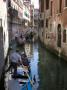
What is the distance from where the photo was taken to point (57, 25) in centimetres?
2253

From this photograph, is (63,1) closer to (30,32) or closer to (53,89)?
(53,89)

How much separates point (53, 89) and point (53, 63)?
693 cm

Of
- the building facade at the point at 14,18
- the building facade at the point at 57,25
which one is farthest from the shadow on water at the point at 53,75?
the building facade at the point at 14,18

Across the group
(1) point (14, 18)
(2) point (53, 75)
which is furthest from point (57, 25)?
(1) point (14, 18)

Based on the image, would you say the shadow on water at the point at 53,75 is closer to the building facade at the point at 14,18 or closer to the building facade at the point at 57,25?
the building facade at the point at 57,25

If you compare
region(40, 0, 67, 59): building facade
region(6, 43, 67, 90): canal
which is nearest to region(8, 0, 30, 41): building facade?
region(40, 0, 67, 59): building facade

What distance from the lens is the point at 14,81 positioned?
33.2 ft

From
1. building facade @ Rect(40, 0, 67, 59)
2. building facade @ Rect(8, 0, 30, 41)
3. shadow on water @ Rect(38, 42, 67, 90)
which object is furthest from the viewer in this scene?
building facade @ Rect(8, 0, 30, 41)

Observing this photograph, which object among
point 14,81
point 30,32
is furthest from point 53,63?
point 30,32

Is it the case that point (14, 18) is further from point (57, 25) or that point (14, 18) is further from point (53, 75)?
point (53, 75)

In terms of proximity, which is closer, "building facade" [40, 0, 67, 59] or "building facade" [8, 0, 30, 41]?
"building facade" [40, 0, 67, 59]

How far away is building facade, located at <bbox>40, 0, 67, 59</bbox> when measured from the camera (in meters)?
19.8

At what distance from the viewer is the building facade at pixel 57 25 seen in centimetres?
1983

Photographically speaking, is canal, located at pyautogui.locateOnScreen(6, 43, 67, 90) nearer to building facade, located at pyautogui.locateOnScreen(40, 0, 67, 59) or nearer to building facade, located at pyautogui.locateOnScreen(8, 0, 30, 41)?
building facade, located at pyautogui.locateOnScreen(40, 0, 67, 59)
